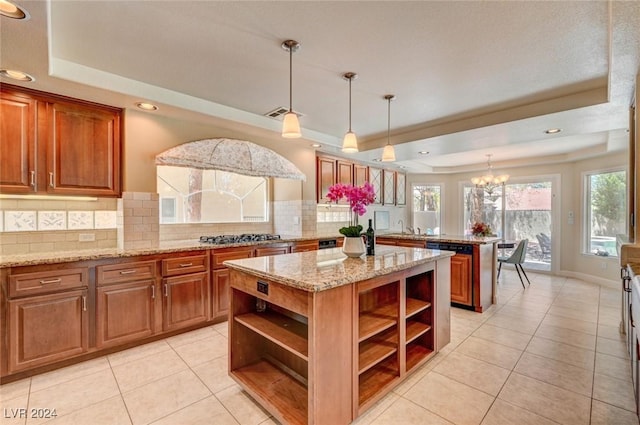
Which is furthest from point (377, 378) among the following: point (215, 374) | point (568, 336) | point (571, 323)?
point (571, 323)

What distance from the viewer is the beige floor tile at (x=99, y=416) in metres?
1.85

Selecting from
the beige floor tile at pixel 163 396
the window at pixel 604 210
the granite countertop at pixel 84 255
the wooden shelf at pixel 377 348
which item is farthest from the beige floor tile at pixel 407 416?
the window at pixel 604 210

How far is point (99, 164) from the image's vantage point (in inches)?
116

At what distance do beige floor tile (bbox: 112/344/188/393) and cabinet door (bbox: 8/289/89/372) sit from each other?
1.45 ft

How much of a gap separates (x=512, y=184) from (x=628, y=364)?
16.3ft

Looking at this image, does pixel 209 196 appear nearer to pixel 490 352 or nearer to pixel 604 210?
pixel 490 352

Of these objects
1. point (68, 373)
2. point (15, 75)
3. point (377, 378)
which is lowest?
point (68, 373)

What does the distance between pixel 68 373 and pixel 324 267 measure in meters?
2.35

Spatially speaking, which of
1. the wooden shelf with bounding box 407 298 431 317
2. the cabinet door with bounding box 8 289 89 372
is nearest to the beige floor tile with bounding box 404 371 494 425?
the wooden shelf with bounding box 407 298 431 317

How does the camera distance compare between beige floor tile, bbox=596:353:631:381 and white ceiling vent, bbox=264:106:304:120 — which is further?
white ceiling vent, bbox=264:106:304:120

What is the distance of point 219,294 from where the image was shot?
3396mm

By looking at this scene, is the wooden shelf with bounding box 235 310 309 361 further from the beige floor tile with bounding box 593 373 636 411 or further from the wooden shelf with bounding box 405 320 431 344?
the beige floor tile with bounding box 593 373 636 411

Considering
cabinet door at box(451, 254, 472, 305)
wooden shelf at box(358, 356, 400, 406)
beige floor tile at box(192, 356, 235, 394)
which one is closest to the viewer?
wooden shelf at box(358, 356, 400, 406)

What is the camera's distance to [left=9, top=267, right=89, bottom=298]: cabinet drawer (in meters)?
2.28
